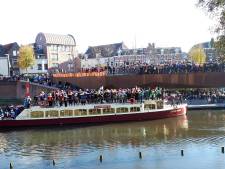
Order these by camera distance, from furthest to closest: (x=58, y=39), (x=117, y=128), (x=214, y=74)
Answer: (x=58, y=39) < (x=214, y=74) < (x=117, y=128)

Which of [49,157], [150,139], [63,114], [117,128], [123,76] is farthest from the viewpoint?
[123,76]

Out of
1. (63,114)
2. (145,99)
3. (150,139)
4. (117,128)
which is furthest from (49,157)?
(145,99)

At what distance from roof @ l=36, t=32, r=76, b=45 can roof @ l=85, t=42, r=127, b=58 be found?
11.4 metres

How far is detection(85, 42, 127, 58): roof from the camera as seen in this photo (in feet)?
493

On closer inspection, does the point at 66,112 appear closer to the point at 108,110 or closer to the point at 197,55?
the point at 108,110

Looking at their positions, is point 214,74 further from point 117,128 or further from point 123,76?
point 117,128

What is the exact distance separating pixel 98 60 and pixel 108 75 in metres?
68.7

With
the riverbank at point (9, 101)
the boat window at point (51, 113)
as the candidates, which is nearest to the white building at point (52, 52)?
the riverbank at point (9, 101)

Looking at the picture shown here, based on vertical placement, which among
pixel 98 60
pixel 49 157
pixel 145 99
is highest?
pixel 98 60

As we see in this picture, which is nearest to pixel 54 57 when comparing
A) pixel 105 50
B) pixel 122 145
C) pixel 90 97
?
pixel 105 50

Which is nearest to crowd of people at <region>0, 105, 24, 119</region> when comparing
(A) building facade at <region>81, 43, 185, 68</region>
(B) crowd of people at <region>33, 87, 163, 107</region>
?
(B) crowd of people at <region>33, 87, 163, 107</region>

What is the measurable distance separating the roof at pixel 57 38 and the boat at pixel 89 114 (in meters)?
77.8

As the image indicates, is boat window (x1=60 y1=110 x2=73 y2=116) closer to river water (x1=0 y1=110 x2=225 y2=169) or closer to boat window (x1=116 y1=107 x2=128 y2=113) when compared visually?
river water (x1=0 y1=110 x2=225 y2=169)

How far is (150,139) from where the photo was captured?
4259 centimetres
